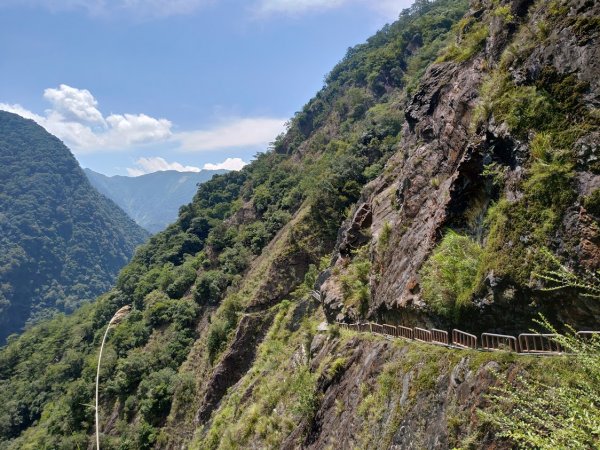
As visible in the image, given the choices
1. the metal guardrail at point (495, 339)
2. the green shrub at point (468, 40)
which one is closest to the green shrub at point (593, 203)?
the metal guardrail at point (495, 339)

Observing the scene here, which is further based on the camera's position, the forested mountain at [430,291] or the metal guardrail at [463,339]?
the metal guardrail at [463,339]

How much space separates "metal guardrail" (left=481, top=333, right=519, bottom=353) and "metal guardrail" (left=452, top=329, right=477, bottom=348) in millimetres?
187

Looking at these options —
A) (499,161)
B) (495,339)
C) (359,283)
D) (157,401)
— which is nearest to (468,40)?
(499,161)

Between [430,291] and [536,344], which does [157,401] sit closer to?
[430,291]

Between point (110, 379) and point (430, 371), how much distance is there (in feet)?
138

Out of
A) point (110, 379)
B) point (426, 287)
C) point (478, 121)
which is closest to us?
point (426, 287)

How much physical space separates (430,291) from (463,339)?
1765 millimetres

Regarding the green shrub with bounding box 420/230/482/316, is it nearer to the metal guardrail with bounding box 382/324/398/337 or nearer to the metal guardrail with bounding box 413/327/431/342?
the metal guardrail with bounding box 413/327/431/342

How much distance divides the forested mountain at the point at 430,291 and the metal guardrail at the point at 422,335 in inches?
15.0

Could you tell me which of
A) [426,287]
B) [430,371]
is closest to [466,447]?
[430,371]

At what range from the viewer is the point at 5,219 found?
187625 millimetres

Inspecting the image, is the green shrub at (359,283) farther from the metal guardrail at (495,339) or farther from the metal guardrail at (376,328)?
the metal guardrail at (495,339)

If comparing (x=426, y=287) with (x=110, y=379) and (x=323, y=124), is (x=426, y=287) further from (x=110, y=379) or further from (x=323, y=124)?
(x=323, y=124)

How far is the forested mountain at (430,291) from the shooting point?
277 inches
